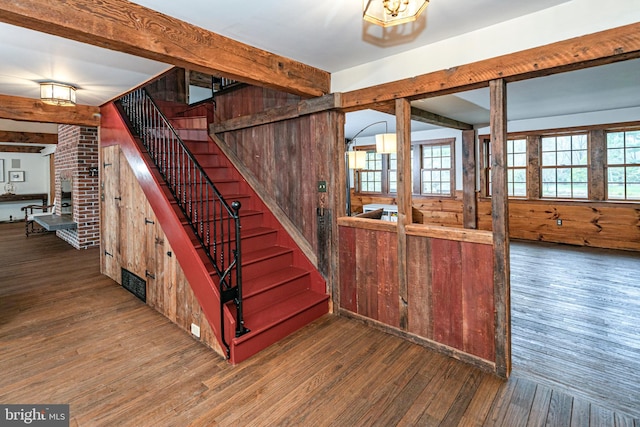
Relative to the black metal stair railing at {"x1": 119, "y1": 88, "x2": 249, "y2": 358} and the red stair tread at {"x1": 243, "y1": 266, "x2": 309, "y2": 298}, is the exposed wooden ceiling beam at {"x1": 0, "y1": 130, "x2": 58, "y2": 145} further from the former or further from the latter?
the red stair tread at {"x1": 243, "y1": 266, "x2": 309, "y2": 298}

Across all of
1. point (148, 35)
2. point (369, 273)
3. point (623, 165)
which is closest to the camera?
point (148, 35)

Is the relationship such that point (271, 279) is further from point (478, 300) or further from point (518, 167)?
point (518, 167)

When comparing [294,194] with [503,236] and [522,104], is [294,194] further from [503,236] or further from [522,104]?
[522,104]

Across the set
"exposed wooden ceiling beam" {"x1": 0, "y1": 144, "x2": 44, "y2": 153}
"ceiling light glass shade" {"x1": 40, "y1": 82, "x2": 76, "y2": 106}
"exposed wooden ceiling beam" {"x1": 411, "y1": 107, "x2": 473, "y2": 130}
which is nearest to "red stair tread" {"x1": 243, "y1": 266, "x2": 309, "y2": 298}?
"ceiling light glass shade" {"x1": 40, "y1": 82, "x2": 76, "y2": 106}

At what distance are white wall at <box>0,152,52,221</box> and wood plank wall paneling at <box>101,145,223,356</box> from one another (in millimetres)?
8756

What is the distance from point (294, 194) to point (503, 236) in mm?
2226

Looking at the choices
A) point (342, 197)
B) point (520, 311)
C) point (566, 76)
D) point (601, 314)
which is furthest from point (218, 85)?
point (601, 314)

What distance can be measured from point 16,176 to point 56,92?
9883mm

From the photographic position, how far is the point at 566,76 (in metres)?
3.83

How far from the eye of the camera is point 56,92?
140 inches

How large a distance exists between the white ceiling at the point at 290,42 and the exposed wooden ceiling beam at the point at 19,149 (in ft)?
28.7

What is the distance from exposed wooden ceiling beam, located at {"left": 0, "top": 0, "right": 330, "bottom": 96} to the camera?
1.72 metres

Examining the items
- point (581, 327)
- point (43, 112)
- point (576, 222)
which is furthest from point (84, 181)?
point (576, 222)

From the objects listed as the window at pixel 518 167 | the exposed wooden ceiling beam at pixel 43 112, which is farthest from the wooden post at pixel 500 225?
the window at pixel 518 167
